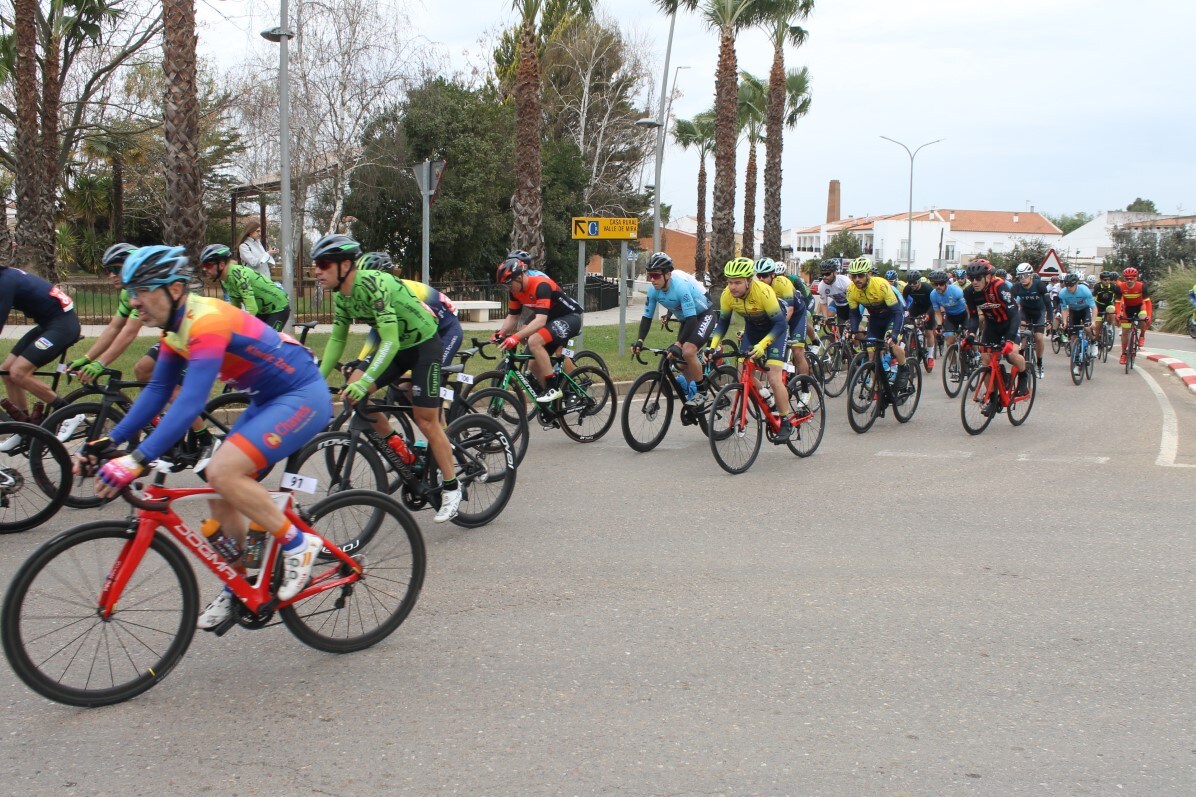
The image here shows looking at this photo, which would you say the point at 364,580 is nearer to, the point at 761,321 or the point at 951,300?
the point at 761,321

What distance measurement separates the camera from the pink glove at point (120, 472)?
381 centimetres

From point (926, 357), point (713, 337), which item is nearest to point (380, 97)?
point (926, 357)

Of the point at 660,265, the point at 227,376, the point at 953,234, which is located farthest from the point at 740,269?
the point at 953,234

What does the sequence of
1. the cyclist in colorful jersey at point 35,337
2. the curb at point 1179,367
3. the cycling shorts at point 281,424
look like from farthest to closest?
the curb at point 1179,367, the cyclist in colorful jersey at point 35,337, the cycling shorts at point 281,424

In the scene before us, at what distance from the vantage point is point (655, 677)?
14.5 feet

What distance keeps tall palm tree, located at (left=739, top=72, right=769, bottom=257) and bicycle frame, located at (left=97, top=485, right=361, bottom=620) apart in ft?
130

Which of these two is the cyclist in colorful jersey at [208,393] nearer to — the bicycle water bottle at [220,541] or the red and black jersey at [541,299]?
the bicycle water bottle at [220,541]

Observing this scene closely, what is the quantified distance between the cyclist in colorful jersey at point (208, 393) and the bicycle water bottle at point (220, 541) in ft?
0.08

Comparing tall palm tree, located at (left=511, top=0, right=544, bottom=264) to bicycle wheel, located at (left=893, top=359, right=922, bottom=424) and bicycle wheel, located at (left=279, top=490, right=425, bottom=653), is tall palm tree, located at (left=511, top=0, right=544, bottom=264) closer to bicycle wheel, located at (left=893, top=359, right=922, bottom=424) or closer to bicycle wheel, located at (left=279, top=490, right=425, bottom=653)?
bicycle wheel, located at (left=893, top=359, right=922, bottom=424)

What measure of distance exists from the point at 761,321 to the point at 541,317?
209cm

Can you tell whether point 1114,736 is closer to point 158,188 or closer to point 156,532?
point 156,532

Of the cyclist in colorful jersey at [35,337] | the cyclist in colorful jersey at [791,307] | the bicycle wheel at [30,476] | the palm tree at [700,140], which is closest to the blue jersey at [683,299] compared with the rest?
the cyclist in colorful jersey at [791,307]

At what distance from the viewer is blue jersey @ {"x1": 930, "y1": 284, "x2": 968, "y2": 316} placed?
17109mm

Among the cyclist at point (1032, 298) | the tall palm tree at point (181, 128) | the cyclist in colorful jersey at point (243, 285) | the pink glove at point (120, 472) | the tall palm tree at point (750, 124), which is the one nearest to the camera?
the pink glove at point (120, 472)
